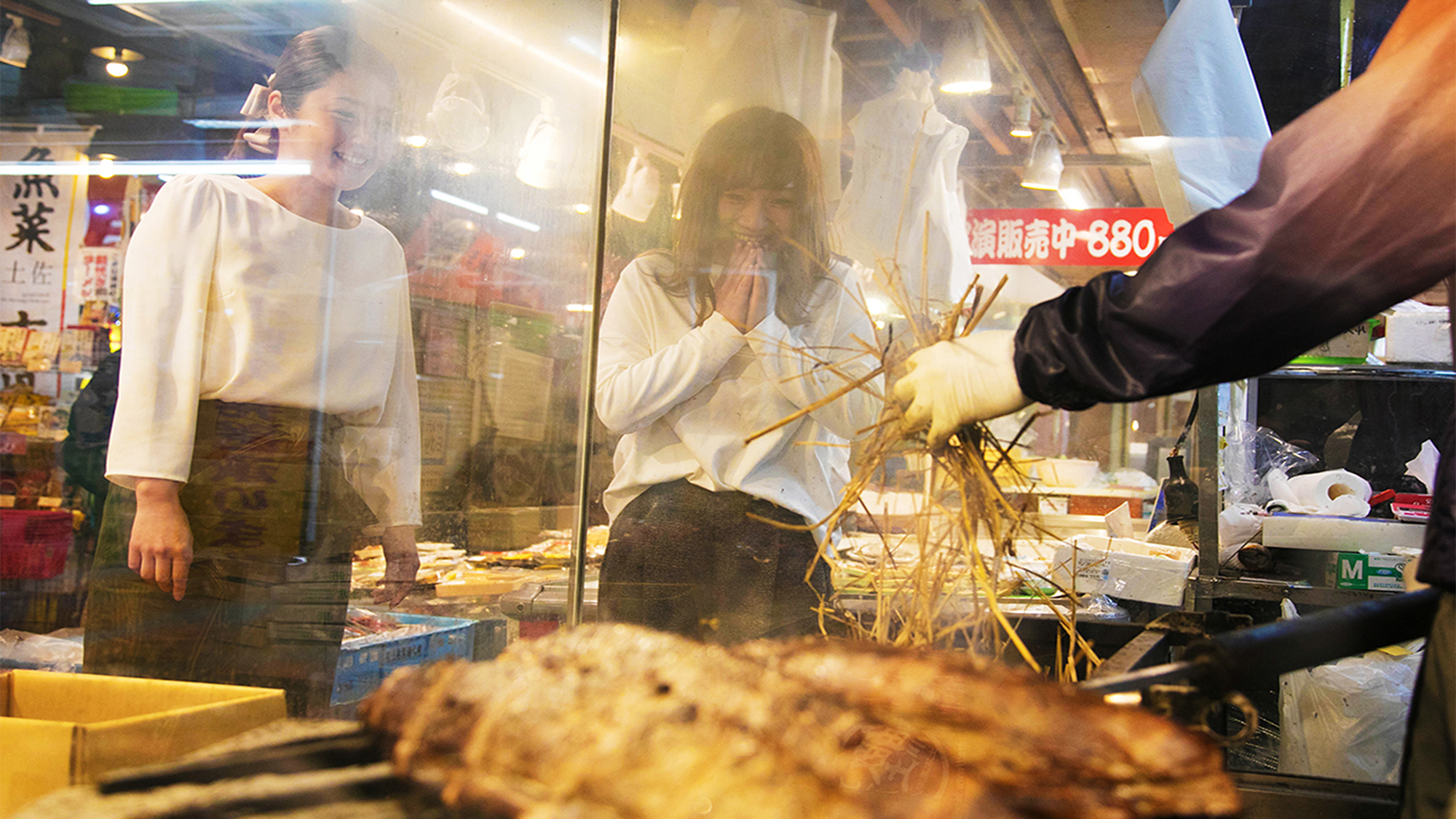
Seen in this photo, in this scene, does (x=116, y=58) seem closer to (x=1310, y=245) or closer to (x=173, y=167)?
(x=173, y=167)

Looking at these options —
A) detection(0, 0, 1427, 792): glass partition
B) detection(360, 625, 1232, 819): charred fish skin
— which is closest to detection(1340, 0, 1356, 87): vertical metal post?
detection(0, 0, 1427, 792): glass partition

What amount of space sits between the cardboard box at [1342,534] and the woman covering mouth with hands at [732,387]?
140cm

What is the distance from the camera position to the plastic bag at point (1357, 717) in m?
2.28

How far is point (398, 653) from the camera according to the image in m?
1.87

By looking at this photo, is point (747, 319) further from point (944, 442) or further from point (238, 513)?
point (238, 513)

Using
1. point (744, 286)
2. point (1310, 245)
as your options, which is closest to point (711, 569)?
point (744, 286)

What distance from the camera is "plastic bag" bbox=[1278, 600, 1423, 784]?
89.9 inches

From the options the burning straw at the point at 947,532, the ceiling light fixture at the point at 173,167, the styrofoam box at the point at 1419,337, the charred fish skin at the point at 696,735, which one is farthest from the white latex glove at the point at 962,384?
the styrofoam box at the point at 1419,337

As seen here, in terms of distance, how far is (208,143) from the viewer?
1692 mm

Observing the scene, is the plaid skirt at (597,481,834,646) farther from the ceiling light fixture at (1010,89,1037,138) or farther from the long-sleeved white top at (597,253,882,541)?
the ceiling light fixture at (1010,89,1037,138)

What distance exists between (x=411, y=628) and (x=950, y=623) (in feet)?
3.61

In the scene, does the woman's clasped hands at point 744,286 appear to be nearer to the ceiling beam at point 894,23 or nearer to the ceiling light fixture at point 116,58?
the ceiling beam at point 894,23

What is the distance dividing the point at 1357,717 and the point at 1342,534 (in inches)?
18.7

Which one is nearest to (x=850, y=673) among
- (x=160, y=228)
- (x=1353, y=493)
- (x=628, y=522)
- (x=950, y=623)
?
(x=950, y=623)
